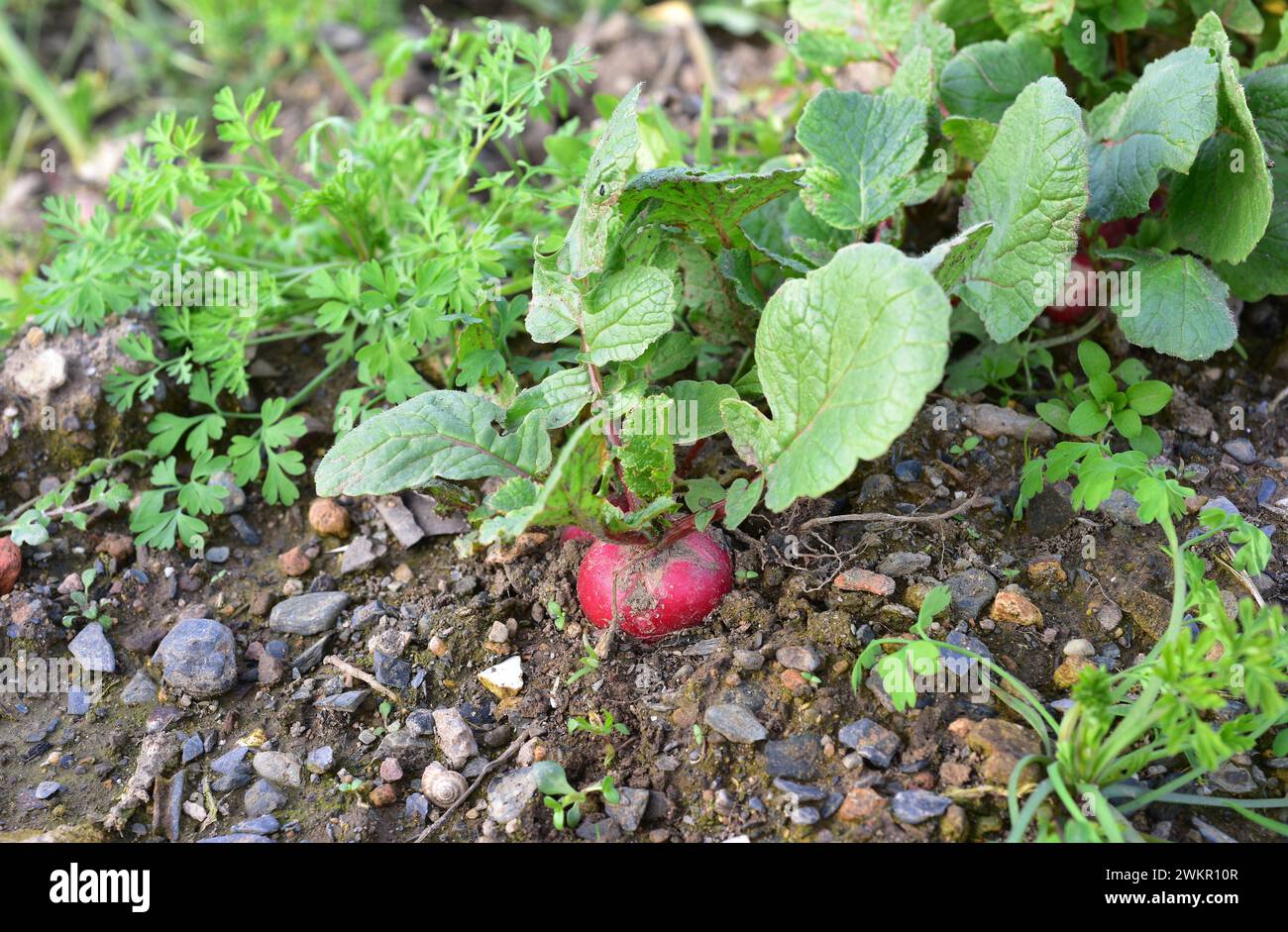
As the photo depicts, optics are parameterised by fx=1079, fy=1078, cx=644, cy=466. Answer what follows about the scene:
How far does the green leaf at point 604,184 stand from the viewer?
6.01ft

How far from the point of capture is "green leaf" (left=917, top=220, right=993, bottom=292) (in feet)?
5.74

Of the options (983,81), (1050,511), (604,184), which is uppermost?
(983,81)

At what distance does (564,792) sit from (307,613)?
0.72 metres

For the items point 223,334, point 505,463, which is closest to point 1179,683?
point 505,463

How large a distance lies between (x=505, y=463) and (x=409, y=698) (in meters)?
0.48

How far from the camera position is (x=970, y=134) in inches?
89.1

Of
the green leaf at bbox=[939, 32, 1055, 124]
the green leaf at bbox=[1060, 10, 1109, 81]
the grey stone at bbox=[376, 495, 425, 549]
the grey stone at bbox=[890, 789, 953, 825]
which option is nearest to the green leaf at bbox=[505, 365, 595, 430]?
the grey stone at bbox=[376, 495, 425, 549]

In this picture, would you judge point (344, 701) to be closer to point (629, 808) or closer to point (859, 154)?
point (629, 808)

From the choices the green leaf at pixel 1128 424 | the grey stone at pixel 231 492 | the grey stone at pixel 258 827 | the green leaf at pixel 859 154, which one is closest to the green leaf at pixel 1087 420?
the green leaf at pixel 1128 424

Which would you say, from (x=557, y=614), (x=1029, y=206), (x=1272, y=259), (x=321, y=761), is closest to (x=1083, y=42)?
(x=1272, y=259)

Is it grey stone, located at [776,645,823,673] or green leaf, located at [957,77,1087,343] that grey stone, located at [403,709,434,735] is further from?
green leaf, located at [957,77,1087,343]

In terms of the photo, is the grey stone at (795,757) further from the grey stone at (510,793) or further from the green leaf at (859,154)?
the green leaf at (859,154)

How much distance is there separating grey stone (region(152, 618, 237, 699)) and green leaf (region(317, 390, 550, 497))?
1.56 feet
